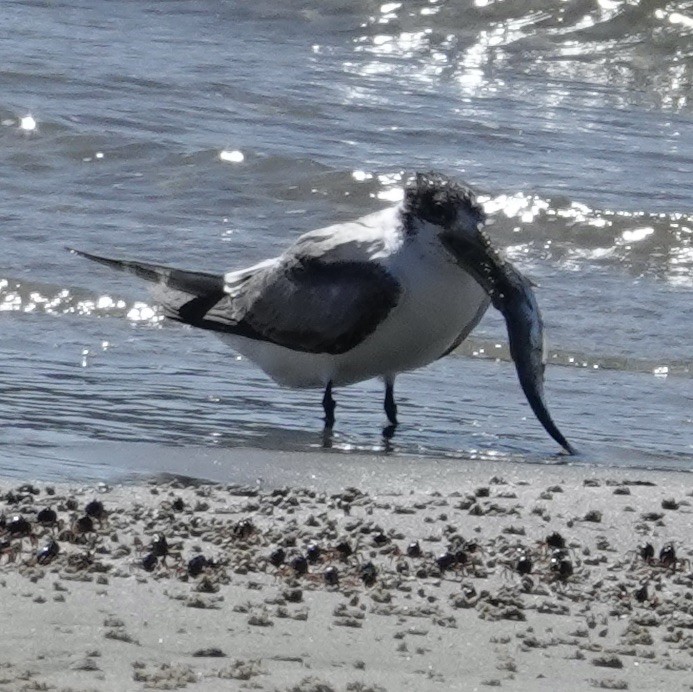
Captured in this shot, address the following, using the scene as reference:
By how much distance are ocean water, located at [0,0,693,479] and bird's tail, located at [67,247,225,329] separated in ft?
0.93

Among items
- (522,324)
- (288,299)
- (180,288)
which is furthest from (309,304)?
(522,324)

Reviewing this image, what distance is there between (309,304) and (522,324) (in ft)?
3.63

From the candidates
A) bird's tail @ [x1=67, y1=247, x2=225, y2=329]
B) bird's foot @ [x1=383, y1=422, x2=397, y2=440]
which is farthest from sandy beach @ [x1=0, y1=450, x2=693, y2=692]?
bird's tail @ [x1=67, y1=247, x2=225, y2=329]

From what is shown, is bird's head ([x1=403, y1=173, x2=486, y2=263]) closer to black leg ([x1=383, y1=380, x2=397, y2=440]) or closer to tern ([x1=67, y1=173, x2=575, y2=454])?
tern ([x1=67, y1=173, x2=575, y2=454])

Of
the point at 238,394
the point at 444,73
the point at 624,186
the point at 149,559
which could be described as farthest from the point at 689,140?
the point at 149,559

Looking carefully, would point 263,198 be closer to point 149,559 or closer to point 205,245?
point 205,245

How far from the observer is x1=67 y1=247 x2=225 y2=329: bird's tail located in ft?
26.5

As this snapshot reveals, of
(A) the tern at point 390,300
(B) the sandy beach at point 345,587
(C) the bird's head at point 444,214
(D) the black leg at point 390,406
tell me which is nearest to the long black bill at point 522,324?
(A) the tern at point 390,300

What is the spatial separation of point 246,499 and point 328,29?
1187 cm

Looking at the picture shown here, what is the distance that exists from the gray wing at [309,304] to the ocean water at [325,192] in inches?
12.4

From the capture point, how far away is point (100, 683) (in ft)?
11.3

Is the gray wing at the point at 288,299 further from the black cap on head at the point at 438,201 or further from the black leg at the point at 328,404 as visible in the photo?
the black cap on head at the point at 438,201

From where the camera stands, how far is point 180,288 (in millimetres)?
8234

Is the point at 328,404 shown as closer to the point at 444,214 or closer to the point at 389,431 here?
the point at 389,431
